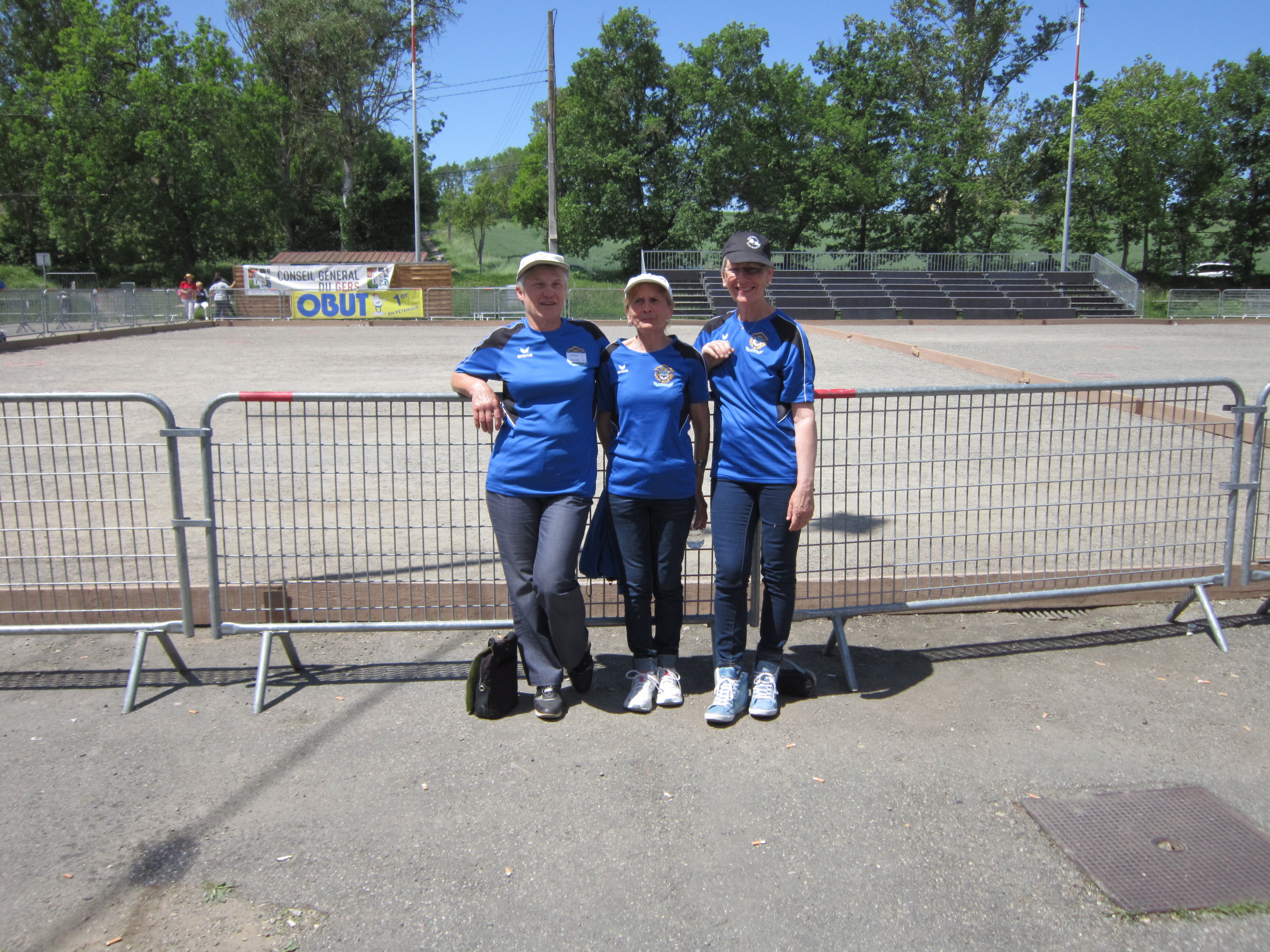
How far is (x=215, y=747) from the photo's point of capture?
377cm

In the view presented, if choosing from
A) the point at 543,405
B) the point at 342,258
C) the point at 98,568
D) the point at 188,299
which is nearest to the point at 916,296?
the point at 342,258

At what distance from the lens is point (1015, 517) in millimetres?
6668

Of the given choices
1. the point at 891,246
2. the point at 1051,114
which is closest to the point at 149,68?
the point at 891,246

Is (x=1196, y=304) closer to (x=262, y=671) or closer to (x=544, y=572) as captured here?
(x=544, y=572)

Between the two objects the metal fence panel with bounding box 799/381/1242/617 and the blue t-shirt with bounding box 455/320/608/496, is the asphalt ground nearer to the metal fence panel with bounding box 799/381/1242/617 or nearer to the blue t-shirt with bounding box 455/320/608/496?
the metal fence panel with bounding box 799/381/1242/617

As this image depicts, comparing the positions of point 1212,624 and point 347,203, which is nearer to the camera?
point 1212,624

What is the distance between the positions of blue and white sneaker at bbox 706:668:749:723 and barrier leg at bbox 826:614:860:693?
1.68 feet

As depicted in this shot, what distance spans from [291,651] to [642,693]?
1.74 metres

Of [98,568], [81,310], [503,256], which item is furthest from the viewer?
[503,256]

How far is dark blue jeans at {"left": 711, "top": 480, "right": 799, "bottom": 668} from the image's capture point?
3914 mm

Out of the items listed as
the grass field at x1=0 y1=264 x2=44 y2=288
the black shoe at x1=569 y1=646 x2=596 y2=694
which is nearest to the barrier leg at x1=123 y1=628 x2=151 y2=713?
the black shoe at x1=569 y1=646 x2=596 y2=694

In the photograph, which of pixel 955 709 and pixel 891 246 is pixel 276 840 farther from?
pixel 891 246

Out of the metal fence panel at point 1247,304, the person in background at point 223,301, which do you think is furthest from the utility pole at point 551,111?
the metal fence panel at point 1247,304

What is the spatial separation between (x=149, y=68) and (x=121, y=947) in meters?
65.6
